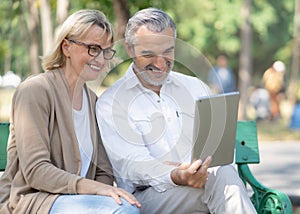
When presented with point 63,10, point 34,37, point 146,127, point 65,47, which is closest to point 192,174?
point 146,127

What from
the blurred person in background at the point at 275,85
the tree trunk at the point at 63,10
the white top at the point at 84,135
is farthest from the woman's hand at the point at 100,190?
the blurred person in background at the point at 275,85

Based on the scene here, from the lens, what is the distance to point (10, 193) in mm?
3791

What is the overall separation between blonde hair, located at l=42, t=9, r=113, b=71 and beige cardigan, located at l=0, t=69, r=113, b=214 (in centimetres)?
7

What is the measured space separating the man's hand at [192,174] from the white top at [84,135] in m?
0.43

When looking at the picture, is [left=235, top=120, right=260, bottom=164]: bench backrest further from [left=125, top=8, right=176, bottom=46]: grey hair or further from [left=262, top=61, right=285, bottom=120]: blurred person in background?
[left=262, top=61, right=285, bottom=120]: blurred person in background

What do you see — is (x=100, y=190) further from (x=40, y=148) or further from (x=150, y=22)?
(x=150, y=22)

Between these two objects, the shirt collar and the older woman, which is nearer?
the older woman

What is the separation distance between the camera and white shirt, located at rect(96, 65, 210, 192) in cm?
395

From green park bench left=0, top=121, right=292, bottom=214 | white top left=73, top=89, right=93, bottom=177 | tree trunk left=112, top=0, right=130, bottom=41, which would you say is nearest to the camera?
white top left=73, top=89, right=93, bottom=177

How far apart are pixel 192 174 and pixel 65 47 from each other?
2.90ft

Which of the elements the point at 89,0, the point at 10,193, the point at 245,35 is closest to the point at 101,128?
the point at 10,193

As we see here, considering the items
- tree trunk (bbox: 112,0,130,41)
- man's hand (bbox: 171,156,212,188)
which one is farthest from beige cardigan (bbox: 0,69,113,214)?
tree trunk (bbox: 112,0,130,41)

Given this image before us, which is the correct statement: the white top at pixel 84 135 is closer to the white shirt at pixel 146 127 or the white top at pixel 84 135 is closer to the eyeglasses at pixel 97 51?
the white shirt at pixel 146 127

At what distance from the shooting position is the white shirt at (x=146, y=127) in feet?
12.9
